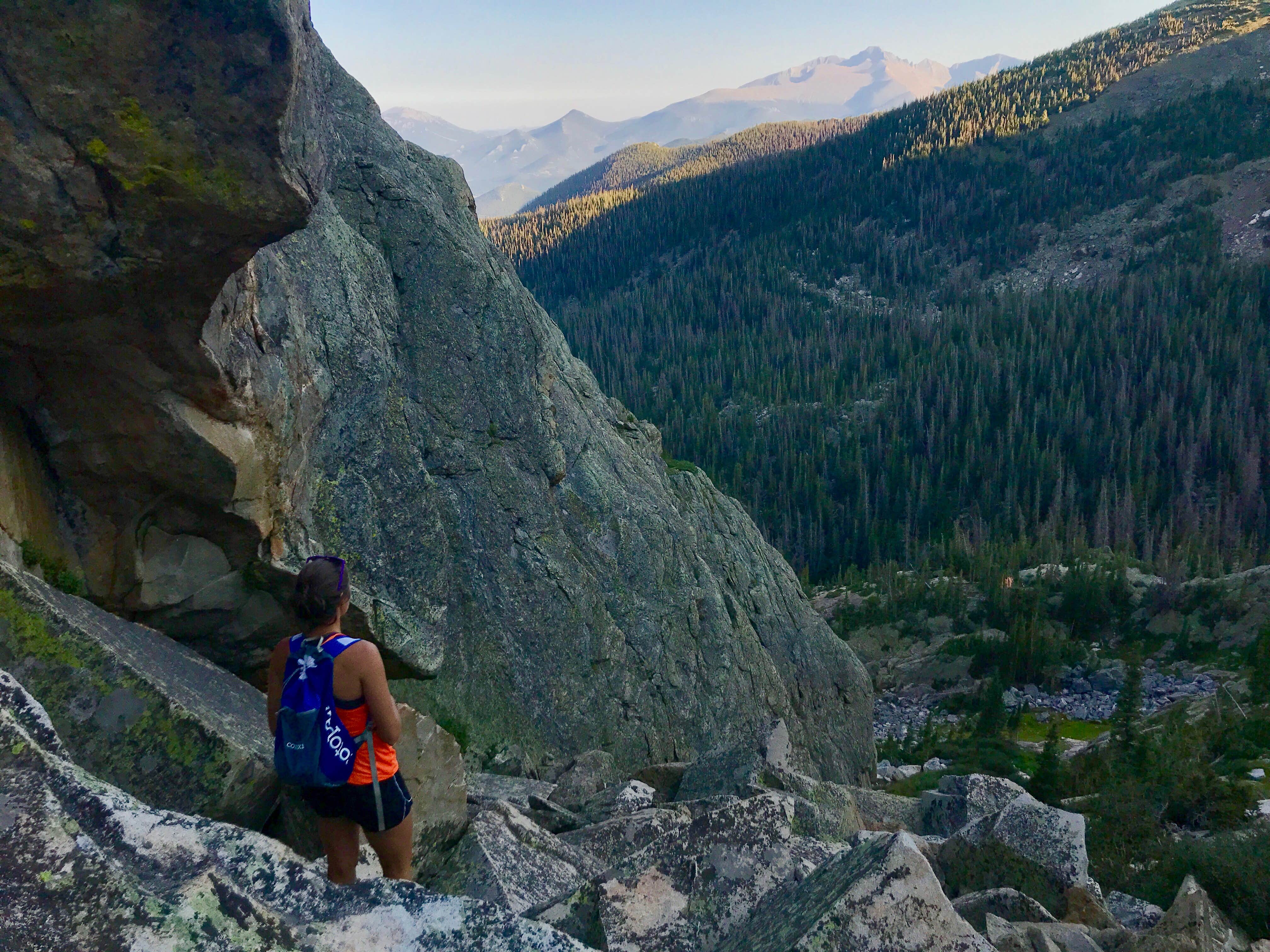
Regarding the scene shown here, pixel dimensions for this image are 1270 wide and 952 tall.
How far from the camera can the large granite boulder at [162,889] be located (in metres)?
3.68

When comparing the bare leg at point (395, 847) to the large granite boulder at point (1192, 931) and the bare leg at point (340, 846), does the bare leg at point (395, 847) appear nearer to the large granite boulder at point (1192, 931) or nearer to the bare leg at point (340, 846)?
the bare leg at point (340, 846)

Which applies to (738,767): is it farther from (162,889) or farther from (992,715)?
(992,715)

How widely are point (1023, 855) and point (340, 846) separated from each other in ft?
25.4

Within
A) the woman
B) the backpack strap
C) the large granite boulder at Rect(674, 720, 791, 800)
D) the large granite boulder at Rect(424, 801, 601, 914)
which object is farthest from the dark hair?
the large granite boulder at Rect(674, 720, 791, 800)

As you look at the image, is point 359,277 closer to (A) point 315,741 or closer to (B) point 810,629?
(A) point 315,741

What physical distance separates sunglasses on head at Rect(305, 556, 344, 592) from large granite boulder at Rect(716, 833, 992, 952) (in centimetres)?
353

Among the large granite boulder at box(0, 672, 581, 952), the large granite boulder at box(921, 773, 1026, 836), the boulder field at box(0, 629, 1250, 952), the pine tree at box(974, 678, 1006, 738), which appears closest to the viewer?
the large granite boulder at box(0, 672, 581, 952)

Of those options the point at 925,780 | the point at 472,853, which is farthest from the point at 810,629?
the point at 472,853

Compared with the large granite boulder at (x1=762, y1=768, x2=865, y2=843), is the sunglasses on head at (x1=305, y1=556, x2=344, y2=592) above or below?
above

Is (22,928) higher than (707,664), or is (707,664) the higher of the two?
(22,928)

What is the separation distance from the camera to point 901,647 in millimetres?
68000

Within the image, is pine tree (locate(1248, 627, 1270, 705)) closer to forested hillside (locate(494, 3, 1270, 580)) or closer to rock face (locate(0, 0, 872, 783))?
rock face (locate(0, 0, 872, 783))

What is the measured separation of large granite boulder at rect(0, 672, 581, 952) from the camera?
3680mm

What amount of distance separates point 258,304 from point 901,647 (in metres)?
64.9
